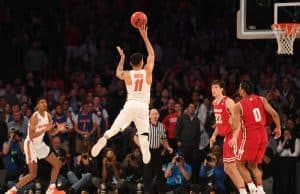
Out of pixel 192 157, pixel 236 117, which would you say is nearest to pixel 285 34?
pixel 236 117

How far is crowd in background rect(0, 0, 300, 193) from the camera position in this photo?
19.4 meters

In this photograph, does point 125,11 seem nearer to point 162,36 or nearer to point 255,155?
point 162,36

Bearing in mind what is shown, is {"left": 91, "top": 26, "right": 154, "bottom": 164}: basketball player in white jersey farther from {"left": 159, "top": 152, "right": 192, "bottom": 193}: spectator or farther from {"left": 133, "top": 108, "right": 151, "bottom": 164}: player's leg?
{"left": 159, "top": 152, "right": 192, "bottom": 193}: spectator

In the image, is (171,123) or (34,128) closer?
(34,128)

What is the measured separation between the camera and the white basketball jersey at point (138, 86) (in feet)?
49.9

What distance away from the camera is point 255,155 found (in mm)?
15656

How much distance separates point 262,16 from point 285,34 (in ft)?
2.01

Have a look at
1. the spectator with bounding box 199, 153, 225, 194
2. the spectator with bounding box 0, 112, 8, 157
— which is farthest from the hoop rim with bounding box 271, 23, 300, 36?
the spectator with bounding box 0, 112, 8, 157

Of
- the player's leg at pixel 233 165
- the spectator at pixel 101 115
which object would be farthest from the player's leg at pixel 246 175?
the spectator at pixel 101 115

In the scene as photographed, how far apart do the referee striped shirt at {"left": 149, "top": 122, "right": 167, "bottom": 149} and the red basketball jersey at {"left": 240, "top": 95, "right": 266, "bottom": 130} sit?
11.5ft

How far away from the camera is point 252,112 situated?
51.2 ft

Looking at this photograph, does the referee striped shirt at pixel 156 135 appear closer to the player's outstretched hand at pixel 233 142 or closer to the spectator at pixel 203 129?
the spectator at pixel 203 129

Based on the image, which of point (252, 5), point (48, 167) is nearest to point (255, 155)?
point (252, 5)

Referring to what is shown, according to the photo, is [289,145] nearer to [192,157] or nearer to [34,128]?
[192,157]
